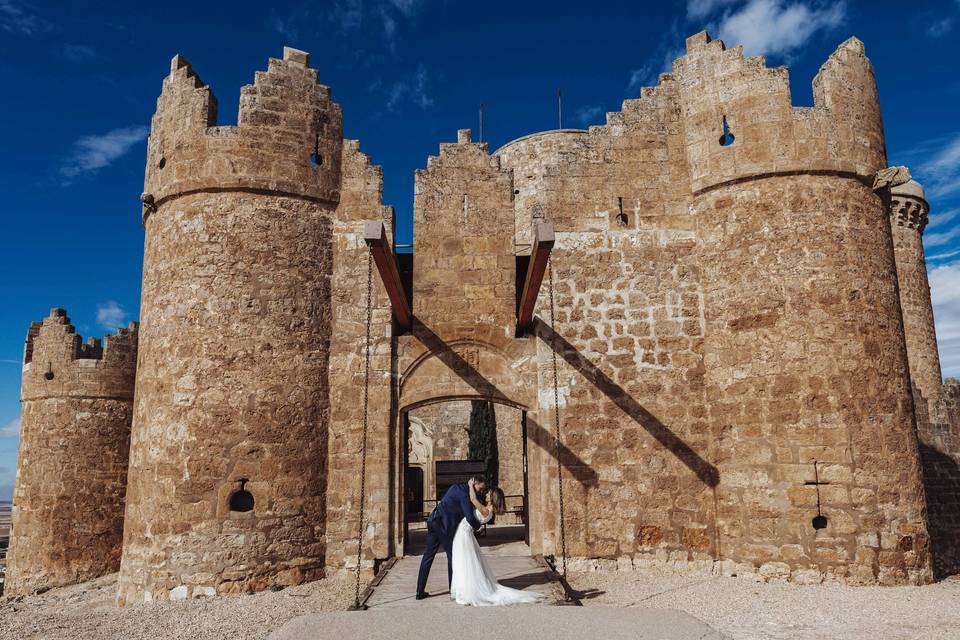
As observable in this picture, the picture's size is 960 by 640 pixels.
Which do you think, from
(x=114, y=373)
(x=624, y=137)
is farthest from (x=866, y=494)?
(x=114, y=373)

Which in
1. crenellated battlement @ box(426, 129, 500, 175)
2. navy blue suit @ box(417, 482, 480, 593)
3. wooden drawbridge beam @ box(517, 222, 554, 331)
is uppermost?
crenellated battlement @ box(426, 129, 500, 175)

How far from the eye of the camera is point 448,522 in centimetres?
694

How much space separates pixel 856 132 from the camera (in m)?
9.49

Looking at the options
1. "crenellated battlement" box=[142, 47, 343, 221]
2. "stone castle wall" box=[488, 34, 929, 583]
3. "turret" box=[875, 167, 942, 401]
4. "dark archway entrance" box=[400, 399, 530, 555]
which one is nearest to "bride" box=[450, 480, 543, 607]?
"stone castle wall" box=[488, 34, 929, 583]

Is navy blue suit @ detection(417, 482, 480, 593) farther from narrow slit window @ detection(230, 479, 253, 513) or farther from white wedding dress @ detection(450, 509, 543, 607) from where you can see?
narrow slit window @ detection(230, 479, 253, 513)

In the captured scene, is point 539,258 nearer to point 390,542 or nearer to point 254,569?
point 390,542

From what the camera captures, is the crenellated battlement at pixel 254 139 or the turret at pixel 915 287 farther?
the turret at pixel 915 287

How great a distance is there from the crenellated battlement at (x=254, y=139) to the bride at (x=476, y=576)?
4956 mm

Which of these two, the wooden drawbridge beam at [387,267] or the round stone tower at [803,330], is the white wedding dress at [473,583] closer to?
the wooden drawbridge beam at [387,267]

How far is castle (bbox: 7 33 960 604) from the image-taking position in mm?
8672

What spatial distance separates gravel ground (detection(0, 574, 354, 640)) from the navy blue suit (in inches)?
62.3

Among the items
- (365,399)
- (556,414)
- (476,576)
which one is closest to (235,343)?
(365,399)

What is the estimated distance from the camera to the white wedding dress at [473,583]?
6566 millimetres

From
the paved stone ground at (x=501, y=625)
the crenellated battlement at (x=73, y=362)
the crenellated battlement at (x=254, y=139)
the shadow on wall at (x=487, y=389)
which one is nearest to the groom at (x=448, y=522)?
the paved stone ground at (x=501, y=625)
